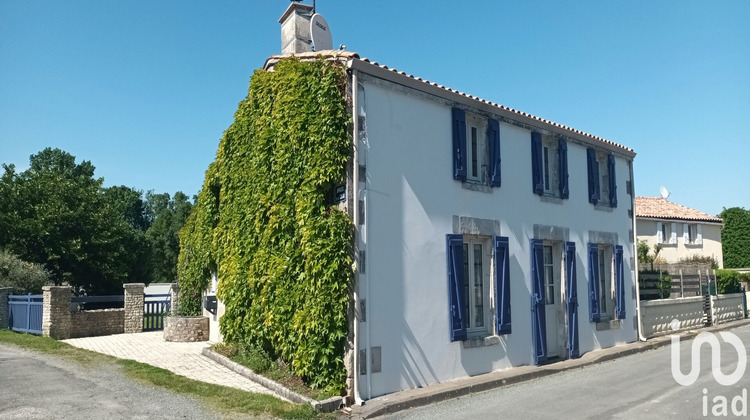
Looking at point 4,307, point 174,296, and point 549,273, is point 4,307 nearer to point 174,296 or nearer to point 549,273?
point 174,296

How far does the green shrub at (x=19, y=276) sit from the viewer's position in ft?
54.4

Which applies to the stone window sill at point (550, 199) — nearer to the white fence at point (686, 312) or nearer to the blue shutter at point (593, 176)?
the blue shutter at point (593, 176)

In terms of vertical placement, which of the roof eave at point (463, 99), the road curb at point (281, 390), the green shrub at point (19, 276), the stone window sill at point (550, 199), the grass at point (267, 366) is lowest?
the road curb at point (281, 390)

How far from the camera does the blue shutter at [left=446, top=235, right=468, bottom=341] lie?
9.90 meters

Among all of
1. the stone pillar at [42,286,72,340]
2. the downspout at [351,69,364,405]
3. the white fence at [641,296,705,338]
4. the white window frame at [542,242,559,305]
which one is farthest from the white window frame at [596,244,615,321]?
the stone pillar at [42,286,72,340]

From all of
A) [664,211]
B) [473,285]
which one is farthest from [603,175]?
[664,211]

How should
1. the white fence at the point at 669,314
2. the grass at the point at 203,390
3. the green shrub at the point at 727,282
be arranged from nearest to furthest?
the grass at the point at 203,390, the white fence at the point at 669,314, the green shrub at the point at 727,282

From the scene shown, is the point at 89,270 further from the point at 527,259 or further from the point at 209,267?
the point at 527,259

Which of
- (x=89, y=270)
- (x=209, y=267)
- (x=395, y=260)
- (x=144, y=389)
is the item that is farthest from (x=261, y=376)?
(x=89, y=270)

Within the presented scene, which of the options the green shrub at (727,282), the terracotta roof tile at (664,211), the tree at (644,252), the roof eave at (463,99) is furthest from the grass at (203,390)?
the terracotta roof tile at (664,211)

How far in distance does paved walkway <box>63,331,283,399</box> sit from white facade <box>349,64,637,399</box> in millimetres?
2174

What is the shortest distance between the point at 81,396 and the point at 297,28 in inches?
291

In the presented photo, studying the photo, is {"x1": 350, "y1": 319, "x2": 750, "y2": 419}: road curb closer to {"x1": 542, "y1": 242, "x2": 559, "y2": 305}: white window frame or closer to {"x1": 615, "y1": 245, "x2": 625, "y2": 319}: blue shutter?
{"x1": 615, "y1": 245, "x2": 625, "y2": 319}: blue shutter

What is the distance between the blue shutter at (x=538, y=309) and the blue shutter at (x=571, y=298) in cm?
111
